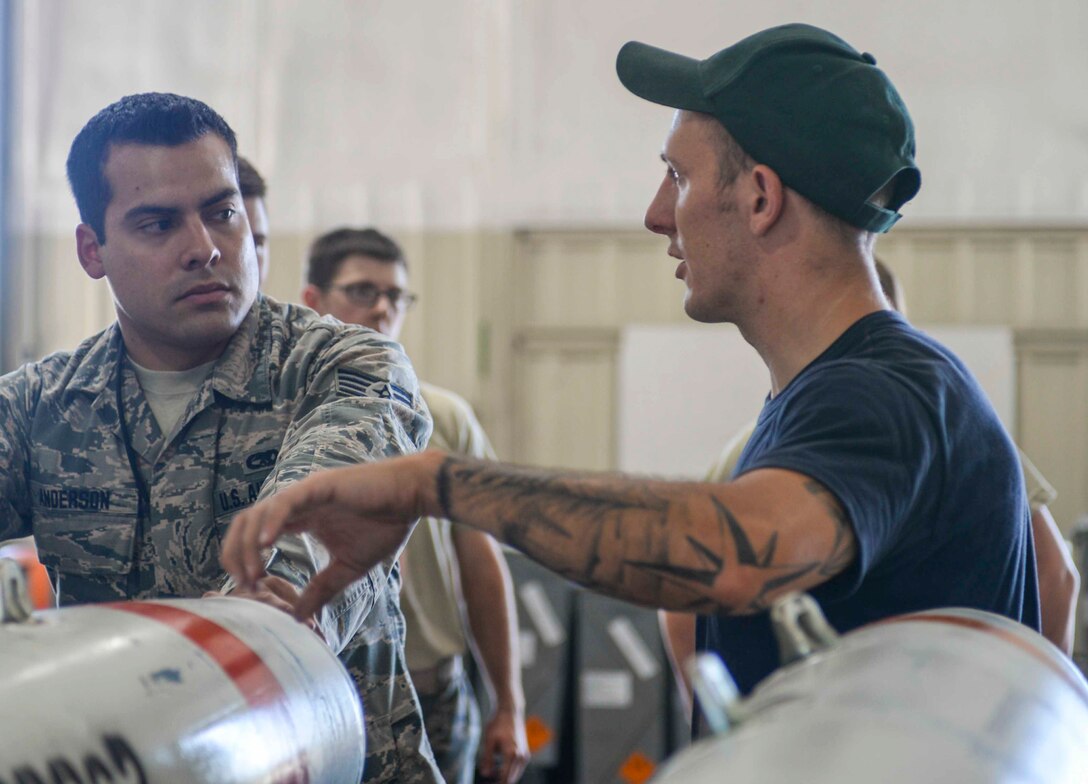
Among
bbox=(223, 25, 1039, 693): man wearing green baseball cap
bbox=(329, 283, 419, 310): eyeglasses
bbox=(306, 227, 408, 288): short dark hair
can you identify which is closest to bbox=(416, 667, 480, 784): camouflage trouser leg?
bbox=(329, 283, 419, 310): eyeglasses

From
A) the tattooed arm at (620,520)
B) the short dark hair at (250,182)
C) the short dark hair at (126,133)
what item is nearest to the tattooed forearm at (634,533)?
the tattooed arm at (620,520)

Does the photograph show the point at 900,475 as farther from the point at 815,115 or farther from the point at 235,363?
the point at 235,363

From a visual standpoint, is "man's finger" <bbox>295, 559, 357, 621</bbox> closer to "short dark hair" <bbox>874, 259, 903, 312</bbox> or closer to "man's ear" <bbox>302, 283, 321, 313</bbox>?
"short dark hair" <bbox>874, 259, 903, 312</bbox>

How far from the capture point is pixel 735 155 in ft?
4.05

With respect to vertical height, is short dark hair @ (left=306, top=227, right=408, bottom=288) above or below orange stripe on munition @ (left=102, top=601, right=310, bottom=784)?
above

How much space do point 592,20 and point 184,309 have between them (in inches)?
162

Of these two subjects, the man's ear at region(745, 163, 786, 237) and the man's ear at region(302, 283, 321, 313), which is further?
the man's ear at region(302, 283, 321, 313)

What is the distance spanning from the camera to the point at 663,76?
4.27ft

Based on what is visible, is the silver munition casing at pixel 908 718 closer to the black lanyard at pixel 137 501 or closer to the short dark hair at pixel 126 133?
the black lanyard at pixel 137 501

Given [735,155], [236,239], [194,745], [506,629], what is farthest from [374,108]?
[194,745]

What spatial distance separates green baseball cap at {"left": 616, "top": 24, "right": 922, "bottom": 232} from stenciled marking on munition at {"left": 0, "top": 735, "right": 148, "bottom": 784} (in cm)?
75

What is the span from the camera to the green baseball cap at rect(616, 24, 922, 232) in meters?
1.18

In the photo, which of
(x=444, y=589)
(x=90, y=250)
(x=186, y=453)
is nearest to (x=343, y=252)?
(x=444, y=589)

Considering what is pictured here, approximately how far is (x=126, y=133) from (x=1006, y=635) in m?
1.25
